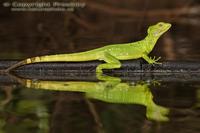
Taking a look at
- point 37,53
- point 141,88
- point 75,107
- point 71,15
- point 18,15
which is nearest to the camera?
point 75,107

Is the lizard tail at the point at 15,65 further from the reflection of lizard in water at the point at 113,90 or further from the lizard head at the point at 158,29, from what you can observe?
the lizard head at the point at 158,29

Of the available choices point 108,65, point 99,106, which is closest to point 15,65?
point 108,65

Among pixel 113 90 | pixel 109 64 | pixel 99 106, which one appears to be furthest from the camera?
pixel 109 64

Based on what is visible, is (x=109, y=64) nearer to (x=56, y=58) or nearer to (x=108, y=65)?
(x=108, y=65)

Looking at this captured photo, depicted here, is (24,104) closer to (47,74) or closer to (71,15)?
(47,74)

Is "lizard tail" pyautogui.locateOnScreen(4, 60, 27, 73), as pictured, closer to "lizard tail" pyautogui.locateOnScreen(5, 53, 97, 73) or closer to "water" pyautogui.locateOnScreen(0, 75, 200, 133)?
"lizard tail" pyautogui.locateOnScreen(5, 53, 97, 73)


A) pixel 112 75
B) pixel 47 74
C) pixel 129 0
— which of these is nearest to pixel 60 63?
pixel 47 74
